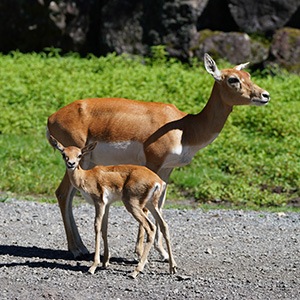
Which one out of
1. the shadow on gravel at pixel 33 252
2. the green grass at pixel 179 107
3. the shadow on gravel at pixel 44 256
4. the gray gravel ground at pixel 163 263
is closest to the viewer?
the gray gravel ground at pixel 163 263

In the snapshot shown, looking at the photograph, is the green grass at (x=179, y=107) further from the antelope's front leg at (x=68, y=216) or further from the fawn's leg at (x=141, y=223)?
the fawn's leg at (x=141, y=223)

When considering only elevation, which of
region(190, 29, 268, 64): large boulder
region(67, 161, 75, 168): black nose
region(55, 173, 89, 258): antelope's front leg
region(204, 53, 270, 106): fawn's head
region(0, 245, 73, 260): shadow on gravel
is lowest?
region(190, 29, 268, 64): large boulder

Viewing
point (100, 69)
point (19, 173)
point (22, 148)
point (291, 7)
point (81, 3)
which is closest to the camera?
point (19, 173)

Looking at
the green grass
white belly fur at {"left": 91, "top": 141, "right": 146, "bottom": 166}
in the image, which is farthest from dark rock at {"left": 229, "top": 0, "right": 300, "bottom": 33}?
white belly fur at {"left": 91, "top": 141, "right": 146, "bottom": 166}

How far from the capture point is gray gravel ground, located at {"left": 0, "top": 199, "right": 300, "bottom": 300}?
16.8 feet

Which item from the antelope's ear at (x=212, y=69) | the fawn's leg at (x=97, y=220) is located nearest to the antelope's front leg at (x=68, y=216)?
the fawn's leg at (x=97, y=220)

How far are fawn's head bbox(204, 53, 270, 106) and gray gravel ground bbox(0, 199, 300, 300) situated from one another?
170 cm

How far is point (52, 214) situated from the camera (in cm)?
799

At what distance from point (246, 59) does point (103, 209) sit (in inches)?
437

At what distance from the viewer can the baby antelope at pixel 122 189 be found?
536 centimetres

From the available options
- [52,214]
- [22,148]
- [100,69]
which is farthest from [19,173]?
[100,69]

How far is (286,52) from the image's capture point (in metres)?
15.2

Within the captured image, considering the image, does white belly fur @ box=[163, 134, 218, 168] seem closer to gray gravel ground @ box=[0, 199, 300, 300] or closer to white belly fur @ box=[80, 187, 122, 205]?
white belly fur @ box=[80, 187, 122, 205]

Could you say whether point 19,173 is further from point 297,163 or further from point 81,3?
point 81,3
